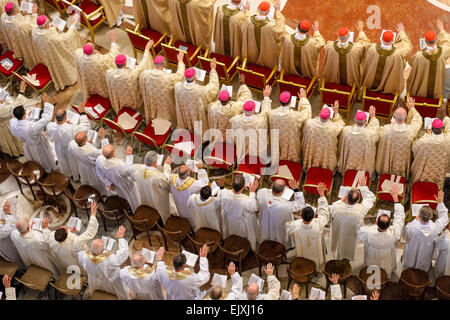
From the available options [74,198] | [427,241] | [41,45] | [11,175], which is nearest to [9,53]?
[41,45]

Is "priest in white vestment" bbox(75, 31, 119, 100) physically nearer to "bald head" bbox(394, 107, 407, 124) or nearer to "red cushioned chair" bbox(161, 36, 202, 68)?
"red cushioned chair" bbox(161, 36, 202, 68)

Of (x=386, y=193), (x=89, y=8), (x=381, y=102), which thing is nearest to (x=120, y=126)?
(x=89, y=8)

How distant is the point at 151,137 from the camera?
14219 millimetres

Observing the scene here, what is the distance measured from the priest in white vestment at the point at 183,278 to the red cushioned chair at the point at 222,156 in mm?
2131

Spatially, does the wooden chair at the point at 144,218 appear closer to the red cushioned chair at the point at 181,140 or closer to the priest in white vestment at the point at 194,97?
the red cushioned chair at the point at 181,140

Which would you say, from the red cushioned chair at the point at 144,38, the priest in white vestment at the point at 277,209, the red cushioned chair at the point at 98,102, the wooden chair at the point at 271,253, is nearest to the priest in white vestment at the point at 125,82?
the red cushioned chair at the point at 98,102

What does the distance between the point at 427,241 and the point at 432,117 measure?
290cm

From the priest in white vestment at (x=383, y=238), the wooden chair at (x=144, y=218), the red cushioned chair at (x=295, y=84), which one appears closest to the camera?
the priest in white vestment at (x=383, y=238)

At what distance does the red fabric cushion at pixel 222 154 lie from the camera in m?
13.6

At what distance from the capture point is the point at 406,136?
12.8 meters

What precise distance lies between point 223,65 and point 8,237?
5143 millimetres

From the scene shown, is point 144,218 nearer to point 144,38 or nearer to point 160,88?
point 160,88

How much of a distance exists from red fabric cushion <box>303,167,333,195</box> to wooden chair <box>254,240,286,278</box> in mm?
1171

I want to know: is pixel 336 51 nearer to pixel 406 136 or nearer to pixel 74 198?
pixel 406 136
